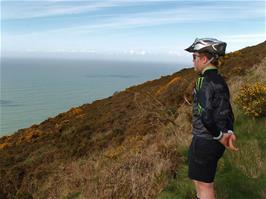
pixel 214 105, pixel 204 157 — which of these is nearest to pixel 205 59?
pixel 214 105

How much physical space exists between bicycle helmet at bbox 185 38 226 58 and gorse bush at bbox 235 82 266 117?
5054 millimetres

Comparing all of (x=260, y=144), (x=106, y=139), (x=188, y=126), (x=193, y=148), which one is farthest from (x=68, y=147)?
(x=193, y=148)

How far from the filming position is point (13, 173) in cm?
1518

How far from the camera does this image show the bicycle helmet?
4887 mm

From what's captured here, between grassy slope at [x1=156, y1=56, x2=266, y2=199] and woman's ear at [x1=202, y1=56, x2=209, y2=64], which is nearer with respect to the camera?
woman's ear at [x1=202, y1=56, x2=209, y2=64]

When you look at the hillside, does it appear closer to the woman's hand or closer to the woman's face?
the woman's hand

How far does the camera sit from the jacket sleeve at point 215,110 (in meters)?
4.77

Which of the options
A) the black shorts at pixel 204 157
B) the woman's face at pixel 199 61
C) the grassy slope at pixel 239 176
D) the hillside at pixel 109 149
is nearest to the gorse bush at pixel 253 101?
the hillside at pixel 109 149

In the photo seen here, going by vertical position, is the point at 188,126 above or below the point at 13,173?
above

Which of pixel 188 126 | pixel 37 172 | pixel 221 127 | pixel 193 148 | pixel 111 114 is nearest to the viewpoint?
pixel 221 127

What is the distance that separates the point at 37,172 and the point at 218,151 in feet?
33.3

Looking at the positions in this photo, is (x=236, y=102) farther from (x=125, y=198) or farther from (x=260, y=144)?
(x=125, y=198)

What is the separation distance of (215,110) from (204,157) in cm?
57

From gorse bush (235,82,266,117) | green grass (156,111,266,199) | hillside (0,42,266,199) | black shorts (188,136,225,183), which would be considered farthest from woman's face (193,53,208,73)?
gorse bush (235,82,266,117)
